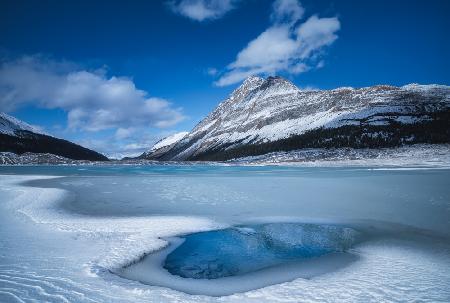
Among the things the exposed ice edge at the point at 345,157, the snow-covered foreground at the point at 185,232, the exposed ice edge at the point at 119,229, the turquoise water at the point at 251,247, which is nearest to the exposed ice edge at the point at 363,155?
the exposed ice edge at the point at 345,157

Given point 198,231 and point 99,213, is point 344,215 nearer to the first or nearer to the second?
point 198,231

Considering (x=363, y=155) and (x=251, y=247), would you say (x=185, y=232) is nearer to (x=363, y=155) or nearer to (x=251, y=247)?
(x=251, y=247)

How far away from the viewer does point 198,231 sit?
11.8m

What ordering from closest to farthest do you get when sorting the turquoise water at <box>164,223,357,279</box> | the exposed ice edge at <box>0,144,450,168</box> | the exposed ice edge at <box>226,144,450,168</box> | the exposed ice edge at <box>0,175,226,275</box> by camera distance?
the turquoise water at <box>164,223,357,279</box>
the exposed ice edge at <box>0,175,226,275</box>
the exposed ice edge at <box>0,144,450,168</box>
the exposed ice edge at <box>226,144,450,168</box>

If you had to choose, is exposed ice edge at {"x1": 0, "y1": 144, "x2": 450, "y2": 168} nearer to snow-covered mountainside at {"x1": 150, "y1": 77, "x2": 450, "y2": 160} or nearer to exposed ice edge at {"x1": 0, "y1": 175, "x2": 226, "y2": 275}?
snow-covered mountainside at {"x1": 150, "y1": 77, "x2": 450, "y2": 160}

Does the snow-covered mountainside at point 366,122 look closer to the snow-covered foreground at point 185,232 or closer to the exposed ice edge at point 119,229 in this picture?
the snow-covered foreground at point 185,232

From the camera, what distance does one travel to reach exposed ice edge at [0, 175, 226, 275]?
8.25m

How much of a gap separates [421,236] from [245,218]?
679 centimetres

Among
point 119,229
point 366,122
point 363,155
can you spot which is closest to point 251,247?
point 119,229

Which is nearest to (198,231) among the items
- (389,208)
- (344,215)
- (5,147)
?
(344,215)

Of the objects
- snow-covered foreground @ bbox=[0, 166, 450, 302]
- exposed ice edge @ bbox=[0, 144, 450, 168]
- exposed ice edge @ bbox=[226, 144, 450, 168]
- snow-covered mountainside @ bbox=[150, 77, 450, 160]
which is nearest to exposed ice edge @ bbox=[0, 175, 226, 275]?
snow-covered foreground @ bbox=[0, 166, 450, 302]

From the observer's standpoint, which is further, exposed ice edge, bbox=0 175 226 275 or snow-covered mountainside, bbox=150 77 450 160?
snow-covered mountainside, bbox=150 77 450 160

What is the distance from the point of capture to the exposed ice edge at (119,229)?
8.25 m

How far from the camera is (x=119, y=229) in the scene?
37.6ft
